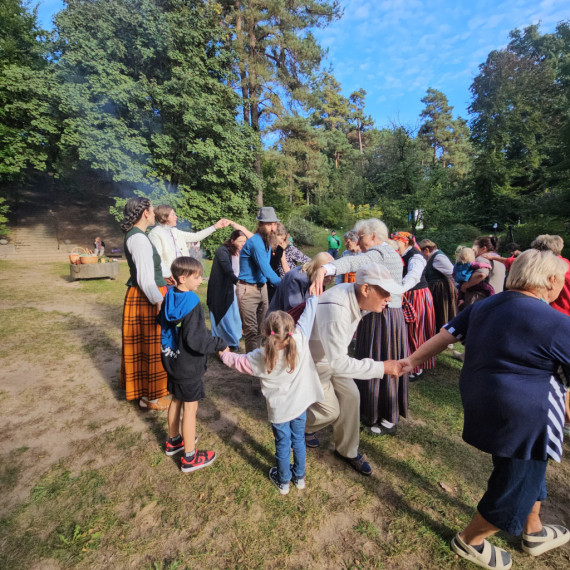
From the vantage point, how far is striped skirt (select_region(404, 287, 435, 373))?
13.5ft

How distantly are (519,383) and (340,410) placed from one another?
52.1 inches

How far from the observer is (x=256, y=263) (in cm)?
383

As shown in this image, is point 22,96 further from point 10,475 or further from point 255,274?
point 10,475

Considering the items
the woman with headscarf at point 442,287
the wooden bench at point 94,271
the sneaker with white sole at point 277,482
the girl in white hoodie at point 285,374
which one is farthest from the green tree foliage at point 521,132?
the wooden bench at point 94,271

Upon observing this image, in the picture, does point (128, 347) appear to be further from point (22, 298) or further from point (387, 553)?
point (22, 298)

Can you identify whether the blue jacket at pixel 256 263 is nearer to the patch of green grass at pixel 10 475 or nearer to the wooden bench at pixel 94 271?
the patch of green grass at pixel 10 475

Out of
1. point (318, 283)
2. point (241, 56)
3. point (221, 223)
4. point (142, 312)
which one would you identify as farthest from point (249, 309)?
point (241, 56)

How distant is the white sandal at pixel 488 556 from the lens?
1.83m

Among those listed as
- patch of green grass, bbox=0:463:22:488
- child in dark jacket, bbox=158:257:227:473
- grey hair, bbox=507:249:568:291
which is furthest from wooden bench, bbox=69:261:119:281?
grey hair, bbox=507:249:568:291

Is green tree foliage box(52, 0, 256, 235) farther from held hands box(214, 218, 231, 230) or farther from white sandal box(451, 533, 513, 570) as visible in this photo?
white sandal box(451, 533, 513, 570)

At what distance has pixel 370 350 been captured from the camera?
3098mm

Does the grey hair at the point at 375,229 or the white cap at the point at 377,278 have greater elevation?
the grey hair at the point at 375,229

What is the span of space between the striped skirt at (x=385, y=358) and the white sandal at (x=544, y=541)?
3.98 feet

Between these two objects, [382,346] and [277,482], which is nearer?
[277,482]
